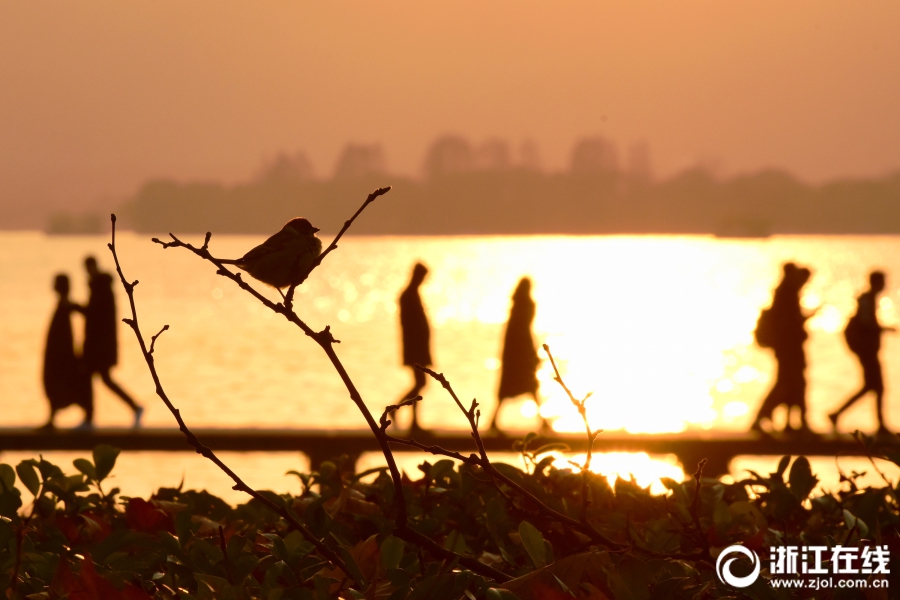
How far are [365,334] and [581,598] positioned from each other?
72624 mm

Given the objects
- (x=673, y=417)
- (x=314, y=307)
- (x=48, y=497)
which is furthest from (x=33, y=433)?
(x=314, y=307)

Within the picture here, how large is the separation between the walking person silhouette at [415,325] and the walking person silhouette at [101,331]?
314 centimetres

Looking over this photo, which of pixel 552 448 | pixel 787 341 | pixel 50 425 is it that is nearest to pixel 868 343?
pixel 787 341

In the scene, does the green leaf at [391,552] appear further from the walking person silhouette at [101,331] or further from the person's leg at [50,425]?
the walking person silhouette at [101,331]

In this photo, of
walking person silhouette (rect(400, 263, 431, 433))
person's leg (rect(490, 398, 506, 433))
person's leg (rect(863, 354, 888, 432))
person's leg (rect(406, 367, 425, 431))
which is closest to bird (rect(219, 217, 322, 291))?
person's leg (rect(406, 367, 425, 431))

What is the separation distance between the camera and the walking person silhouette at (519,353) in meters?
12.4

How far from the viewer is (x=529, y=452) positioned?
2.31 meters

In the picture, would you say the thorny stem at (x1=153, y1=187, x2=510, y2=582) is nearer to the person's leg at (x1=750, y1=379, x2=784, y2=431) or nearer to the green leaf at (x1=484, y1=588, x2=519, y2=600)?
the green leaf at (x1=484, y1=588, x2=519, y2=600)

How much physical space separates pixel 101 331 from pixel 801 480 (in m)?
11.3

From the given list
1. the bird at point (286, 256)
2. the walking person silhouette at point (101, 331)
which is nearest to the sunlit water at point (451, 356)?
the bird at point (286, 256)

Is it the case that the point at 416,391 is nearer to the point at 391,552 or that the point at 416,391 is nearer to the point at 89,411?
the point at 89,411

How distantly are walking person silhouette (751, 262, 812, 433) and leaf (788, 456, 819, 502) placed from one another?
1035 centimetres

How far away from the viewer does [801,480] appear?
7.39 feet

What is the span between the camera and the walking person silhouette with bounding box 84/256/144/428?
12.4 metres
